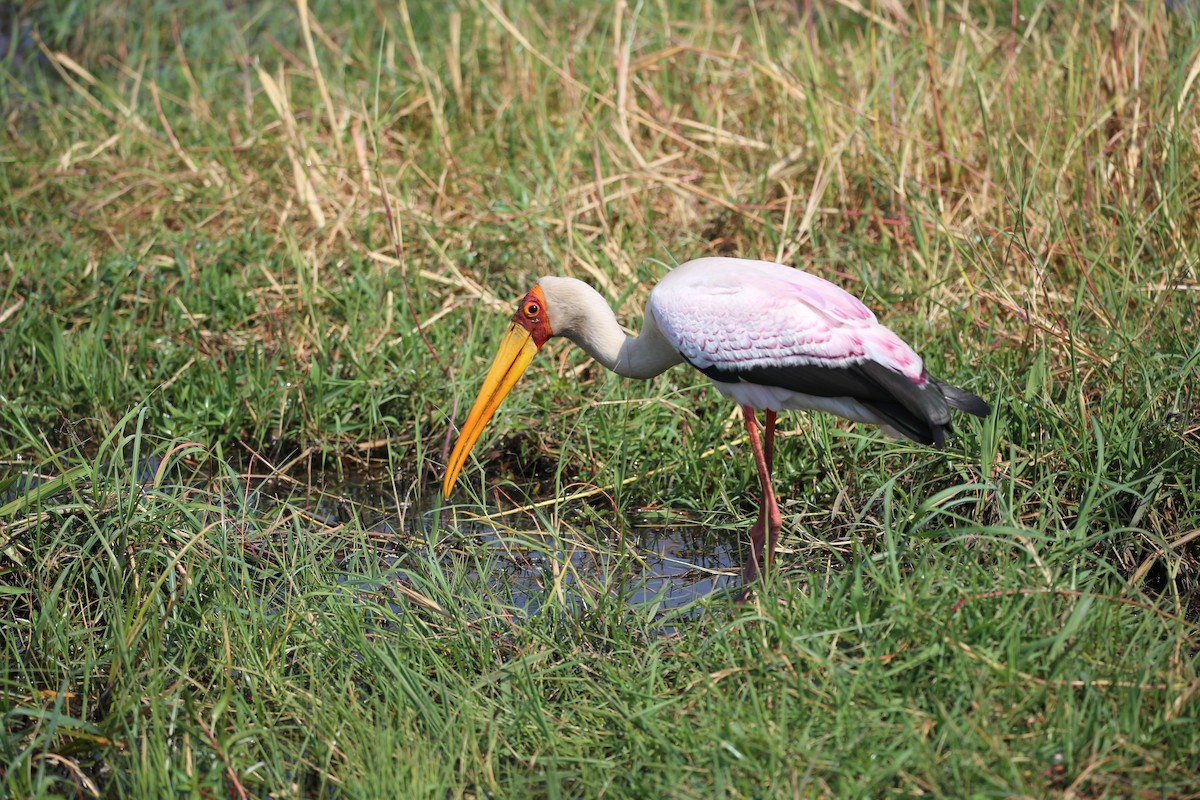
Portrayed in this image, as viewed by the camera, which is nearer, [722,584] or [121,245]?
[722,584]

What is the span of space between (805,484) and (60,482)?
2.17 meters

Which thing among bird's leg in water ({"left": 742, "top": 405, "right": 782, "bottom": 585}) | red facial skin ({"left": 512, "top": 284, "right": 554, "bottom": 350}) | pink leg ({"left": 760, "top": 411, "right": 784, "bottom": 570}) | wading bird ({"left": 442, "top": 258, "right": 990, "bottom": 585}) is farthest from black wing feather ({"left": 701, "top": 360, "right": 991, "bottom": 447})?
red facial skin ({"left": 512, "top": 284, "right": 554, "bottom": 350})

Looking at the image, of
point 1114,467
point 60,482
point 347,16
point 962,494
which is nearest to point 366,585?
point 60,482

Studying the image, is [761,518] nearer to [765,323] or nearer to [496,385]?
[765,323]

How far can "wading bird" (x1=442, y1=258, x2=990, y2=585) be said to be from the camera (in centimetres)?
352

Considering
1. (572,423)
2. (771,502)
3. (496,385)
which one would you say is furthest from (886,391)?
(572,423)

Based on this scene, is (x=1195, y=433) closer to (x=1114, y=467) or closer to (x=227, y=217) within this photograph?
(x=1114, y=467)

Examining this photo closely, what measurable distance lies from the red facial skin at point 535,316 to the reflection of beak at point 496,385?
18 mm

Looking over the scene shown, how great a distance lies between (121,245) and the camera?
5473 mm

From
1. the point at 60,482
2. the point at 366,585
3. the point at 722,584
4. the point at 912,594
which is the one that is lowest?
the point at 722,584

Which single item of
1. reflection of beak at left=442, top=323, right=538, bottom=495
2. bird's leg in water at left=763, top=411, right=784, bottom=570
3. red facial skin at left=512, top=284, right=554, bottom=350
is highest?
red facial skin at left=512, top=284, right=554, bottom=350

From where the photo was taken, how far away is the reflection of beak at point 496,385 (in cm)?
399

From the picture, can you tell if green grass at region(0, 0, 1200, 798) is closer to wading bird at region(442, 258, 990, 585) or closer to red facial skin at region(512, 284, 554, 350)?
wading bird at region(442, 258, 990, 585)

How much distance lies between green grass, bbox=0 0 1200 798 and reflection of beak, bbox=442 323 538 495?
26cm
